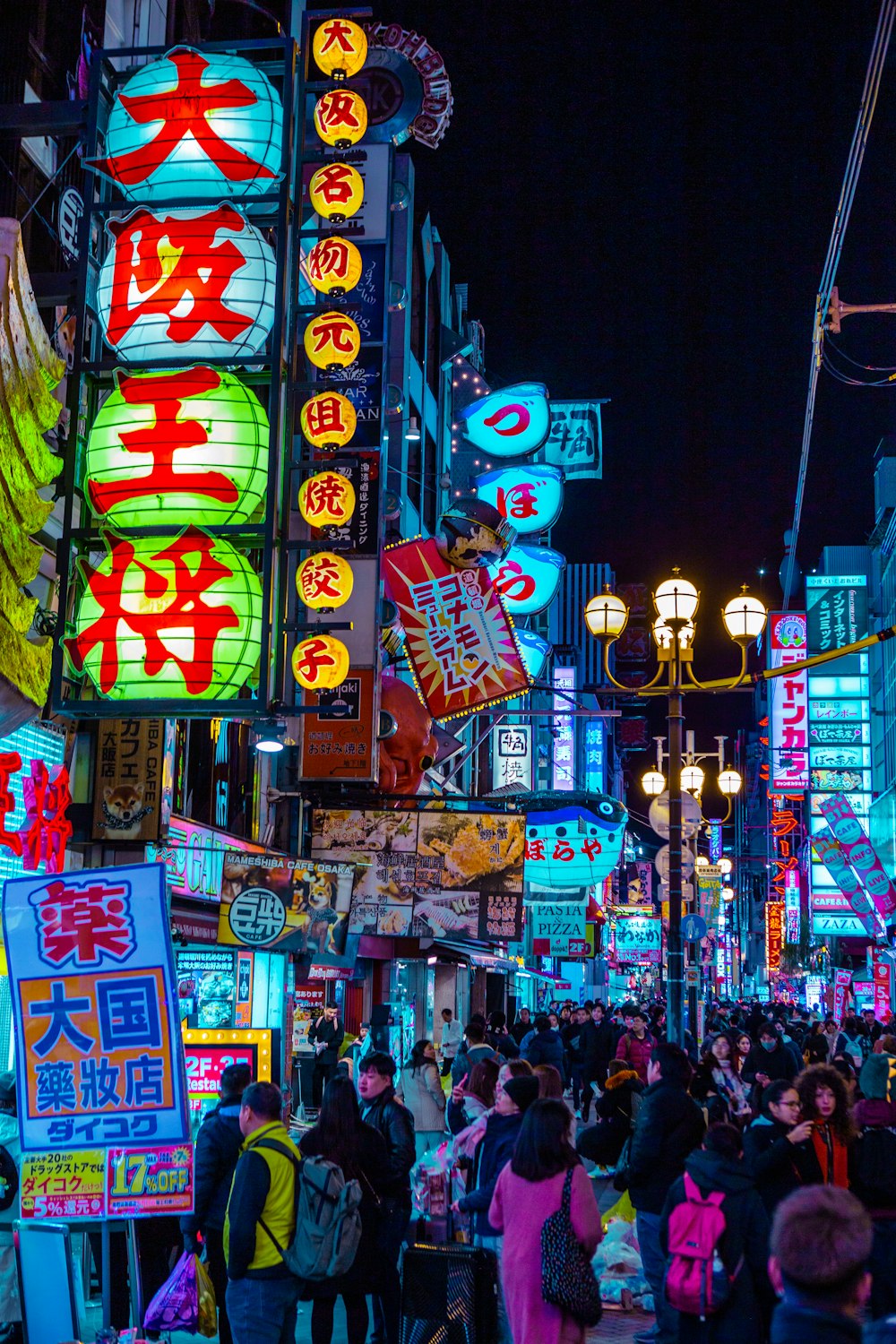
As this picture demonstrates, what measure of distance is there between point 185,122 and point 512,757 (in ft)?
127

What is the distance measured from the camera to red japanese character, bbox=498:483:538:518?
3759 cm

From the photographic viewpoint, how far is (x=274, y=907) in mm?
18484

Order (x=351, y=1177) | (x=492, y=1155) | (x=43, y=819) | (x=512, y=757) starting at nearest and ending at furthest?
(x=351, y=1177), (x=492, y=1155), (x=43, y=819), (x=512, y=757)

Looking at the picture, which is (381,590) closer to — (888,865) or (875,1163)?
(875,1163)

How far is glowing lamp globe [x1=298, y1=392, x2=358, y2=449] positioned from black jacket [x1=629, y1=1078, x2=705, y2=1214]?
34.9 ft

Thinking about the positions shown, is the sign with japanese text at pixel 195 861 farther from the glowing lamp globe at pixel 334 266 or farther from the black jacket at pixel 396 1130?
the black jacket at pixel 396 1130

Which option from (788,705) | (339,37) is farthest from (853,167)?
(788,705)

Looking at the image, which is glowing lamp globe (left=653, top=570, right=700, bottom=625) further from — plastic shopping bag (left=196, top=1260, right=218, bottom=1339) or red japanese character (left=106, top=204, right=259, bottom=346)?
plastic shopping bag (left=196, top=1260, right=218, bottom=1339)

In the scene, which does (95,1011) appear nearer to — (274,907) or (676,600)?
(274,907)

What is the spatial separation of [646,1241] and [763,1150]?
1631mm

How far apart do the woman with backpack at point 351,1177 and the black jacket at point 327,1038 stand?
13.0 meters

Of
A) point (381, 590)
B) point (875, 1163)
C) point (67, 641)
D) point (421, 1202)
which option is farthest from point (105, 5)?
point (875, 1163)

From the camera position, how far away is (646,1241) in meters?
9.89

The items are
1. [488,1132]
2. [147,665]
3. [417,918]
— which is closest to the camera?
[488,1132]
